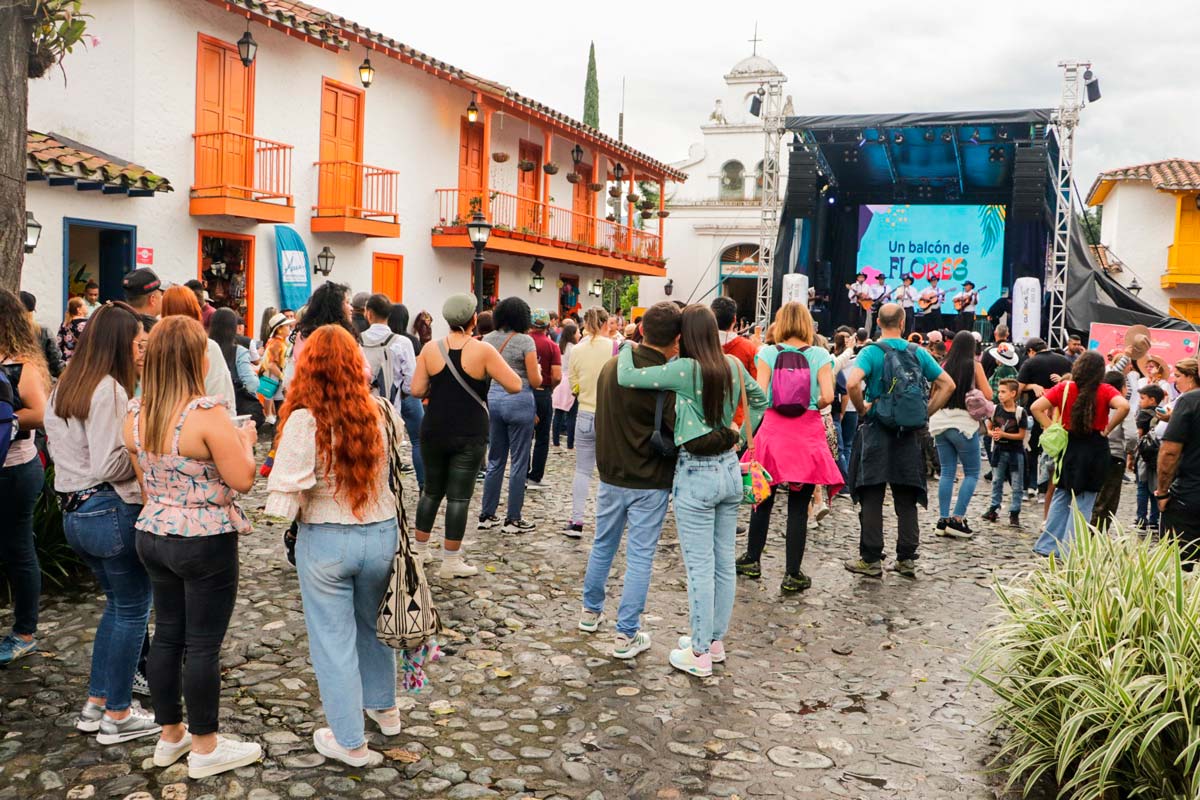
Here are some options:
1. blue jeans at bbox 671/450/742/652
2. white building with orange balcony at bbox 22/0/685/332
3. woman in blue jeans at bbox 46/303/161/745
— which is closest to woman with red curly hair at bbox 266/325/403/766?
woman in blue jeans at bbox 46/303/161/745

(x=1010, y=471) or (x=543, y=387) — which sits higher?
(x=543, y=387)

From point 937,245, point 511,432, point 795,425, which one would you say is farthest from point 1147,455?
point 937,245

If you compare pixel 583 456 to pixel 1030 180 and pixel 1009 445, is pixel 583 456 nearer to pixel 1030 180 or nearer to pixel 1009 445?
pixel 1009 445

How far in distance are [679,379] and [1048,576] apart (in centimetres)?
187

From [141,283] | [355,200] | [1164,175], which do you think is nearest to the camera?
[141,283]

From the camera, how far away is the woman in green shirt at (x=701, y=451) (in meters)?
4.52

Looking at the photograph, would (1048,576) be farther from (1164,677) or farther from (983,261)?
(983,261)

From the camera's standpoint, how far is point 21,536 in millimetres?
4270

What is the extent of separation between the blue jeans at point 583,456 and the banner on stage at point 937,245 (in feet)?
55.5

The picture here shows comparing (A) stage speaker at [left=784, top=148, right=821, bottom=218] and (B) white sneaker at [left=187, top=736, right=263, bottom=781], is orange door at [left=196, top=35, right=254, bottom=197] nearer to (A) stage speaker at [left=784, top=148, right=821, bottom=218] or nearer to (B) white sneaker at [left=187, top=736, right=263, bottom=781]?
(A) stage speaker at [left=784, top=148, right=821, bottom=218]

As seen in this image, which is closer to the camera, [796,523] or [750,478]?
[750,478]

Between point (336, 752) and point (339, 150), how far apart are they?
1436 centimetres

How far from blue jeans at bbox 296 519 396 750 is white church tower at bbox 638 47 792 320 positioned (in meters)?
33.3

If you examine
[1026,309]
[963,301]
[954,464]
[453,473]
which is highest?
[963,301]
